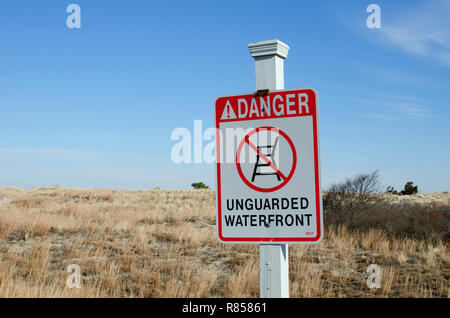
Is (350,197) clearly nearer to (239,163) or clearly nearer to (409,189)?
(239,163)

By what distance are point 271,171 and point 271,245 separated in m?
0.44

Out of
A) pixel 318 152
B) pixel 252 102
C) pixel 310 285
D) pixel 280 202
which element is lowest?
pixel 310 285

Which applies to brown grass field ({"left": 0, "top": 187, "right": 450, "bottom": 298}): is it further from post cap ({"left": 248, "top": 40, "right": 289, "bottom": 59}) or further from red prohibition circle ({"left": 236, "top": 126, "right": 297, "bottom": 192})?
post cap ({"left": 248, "top": 40, "right": 289, "bottom": 59})

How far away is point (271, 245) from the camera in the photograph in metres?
2.41

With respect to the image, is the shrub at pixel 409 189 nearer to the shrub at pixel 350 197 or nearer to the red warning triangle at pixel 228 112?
the shrub at pixel 350 197

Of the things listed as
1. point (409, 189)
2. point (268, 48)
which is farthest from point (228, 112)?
point (409, 189)

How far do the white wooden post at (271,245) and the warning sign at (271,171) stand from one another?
0.07 metres

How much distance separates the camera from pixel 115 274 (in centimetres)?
762

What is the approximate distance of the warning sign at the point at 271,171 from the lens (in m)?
2.38

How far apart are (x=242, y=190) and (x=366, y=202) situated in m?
13.2

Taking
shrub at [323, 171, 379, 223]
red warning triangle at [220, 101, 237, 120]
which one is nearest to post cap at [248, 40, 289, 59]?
red warning triangle at [220, 101, 237, 120]

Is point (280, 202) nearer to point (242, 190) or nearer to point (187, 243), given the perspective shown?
point (242, 190)

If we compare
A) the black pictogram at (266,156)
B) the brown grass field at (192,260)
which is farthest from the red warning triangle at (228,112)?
the brown grass field at (192,260)
